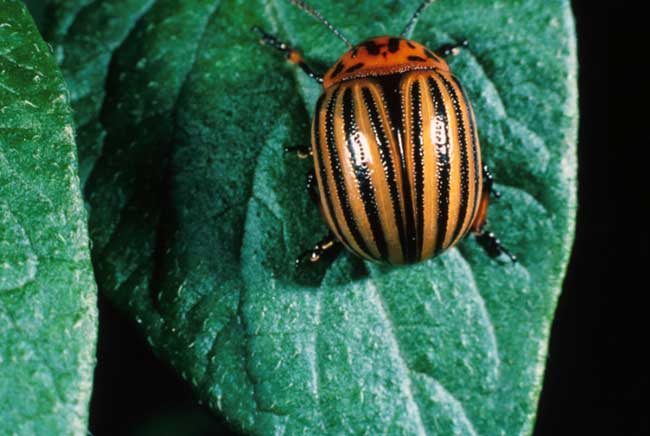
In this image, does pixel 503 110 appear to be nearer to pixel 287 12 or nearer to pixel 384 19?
pixel 384 19

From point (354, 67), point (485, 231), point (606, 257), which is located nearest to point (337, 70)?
point (354, 67)

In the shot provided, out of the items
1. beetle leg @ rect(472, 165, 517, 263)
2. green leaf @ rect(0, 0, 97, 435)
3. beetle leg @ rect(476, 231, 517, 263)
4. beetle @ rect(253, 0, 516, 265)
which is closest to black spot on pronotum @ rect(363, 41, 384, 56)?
beetle @ rect(253, 0, 516, 265)

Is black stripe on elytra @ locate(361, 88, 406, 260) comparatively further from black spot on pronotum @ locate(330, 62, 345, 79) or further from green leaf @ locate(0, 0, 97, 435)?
green leaf @ locate(0, 0, 97, 435)

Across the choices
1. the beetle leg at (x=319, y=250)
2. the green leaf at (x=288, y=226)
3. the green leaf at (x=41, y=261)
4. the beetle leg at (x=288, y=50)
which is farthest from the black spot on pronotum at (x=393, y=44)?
the green leaf at (x=41, y=261)

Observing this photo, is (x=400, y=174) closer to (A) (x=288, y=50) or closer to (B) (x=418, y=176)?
(B) (x=418, y=176)

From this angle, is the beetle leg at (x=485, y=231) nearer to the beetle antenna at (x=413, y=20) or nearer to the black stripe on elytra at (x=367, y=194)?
the black stripe on elytra at (x=367, y=194)
